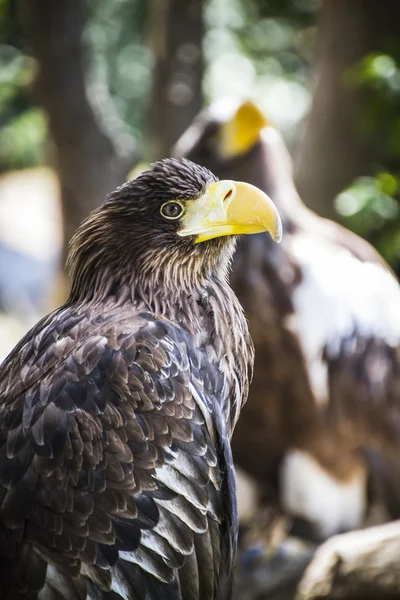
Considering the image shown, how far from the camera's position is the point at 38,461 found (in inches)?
74.8

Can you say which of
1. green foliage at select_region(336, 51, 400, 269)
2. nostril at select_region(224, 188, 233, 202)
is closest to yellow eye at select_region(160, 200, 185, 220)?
nostril at select_region(224, 188, 233, 202)

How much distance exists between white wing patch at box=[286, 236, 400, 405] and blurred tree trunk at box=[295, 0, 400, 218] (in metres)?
1.27

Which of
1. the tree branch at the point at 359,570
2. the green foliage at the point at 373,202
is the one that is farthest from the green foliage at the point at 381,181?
the tree branch at the point at 359,570

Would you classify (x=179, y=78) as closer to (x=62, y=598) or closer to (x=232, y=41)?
(x=232, y=41)

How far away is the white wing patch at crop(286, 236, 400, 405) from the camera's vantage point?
356 cm

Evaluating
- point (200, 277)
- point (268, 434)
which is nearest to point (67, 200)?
point (268, 434)

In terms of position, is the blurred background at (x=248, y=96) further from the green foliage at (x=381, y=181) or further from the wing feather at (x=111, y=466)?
the wing feather at (x=111, y=466)

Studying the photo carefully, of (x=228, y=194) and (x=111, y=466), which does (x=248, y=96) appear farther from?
(x=111, y=466)

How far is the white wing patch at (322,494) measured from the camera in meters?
3.78

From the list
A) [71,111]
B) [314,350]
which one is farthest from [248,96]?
[314,350]

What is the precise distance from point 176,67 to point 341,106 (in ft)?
4.30

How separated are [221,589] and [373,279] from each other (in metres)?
1.81

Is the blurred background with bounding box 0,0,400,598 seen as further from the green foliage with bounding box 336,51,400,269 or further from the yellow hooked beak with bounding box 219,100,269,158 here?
the yellow hooked beak with bounding box 219,100,269,158

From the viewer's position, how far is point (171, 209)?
2.14m
